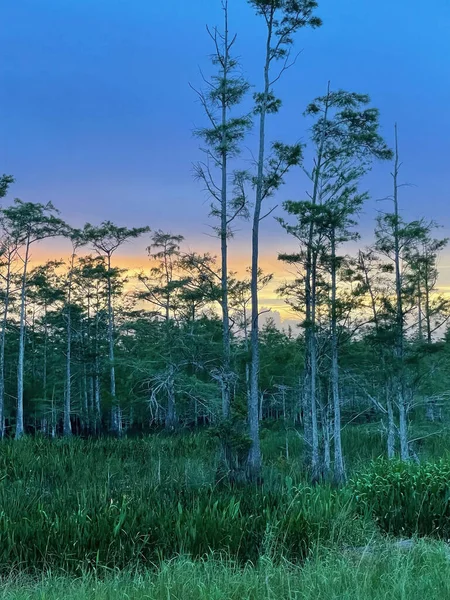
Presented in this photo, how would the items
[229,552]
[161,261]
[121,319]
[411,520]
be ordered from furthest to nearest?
[121,319] < [161,261] < [411,520] < [229,552]

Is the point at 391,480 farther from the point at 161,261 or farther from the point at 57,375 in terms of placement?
the point at 57,375

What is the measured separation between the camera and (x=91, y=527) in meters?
5.01

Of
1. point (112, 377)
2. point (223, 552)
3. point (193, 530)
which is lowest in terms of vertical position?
point (223, 552)

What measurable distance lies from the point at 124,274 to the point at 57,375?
431 inches

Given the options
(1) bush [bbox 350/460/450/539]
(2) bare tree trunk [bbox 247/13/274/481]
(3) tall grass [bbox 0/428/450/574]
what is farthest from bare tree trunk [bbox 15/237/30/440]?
(1) bush [bbox 350/460/450/539]

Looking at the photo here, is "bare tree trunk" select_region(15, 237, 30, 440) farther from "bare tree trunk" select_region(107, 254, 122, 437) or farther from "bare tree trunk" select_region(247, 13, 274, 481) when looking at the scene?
"bare tree trunk" select_region(247, 13, 274, 481)

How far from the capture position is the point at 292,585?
334 cm

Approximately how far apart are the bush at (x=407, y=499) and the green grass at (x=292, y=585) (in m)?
1.68

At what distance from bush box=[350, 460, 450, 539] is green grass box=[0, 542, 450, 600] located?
66.0 inches

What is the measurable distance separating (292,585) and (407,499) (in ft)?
9.97

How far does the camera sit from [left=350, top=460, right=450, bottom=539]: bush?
545 cm

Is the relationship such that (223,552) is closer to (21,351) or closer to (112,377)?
(21,351)

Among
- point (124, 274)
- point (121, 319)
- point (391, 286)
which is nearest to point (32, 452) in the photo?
point (391, 286)

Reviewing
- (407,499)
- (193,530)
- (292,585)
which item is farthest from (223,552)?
(407,499)
